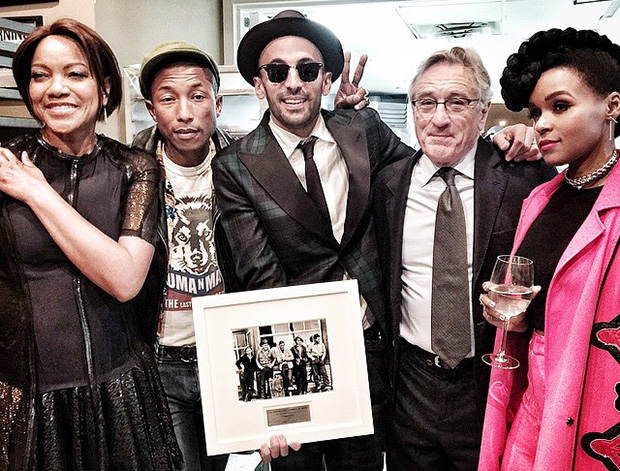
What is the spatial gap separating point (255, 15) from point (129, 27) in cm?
120

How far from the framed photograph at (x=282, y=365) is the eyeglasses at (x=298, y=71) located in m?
0.76

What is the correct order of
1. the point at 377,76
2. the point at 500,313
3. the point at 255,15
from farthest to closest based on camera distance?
the point at 377,76 < the point at 255,15 < the point at 500,313

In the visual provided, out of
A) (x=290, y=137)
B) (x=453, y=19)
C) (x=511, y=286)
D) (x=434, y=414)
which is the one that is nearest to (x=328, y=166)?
(x=290, y=137)

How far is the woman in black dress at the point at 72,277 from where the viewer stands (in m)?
1.56

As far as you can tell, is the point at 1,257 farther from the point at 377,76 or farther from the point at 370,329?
the point at 377,76

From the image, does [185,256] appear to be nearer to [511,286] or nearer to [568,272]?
[511,286]

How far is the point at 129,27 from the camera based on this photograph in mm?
3182

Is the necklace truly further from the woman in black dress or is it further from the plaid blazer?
the woman in black dress

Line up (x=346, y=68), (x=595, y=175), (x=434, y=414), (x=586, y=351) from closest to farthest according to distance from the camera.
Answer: (x=586, y=351)
(x=595, y=175)
(x=434, y=414)
(x=346, y=68)

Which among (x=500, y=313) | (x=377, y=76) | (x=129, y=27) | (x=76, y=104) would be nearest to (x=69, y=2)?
(x=129, y=27)

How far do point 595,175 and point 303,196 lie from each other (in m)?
0.92

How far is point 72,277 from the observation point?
63.9 inches

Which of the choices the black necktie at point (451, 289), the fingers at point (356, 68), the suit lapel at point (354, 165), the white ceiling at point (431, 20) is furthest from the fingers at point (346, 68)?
the white ceiling at point (431, 20)

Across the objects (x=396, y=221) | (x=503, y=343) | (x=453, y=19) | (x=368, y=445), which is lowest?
(x=368, y=445)
